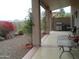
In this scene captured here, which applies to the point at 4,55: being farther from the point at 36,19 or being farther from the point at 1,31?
the point at 36,19

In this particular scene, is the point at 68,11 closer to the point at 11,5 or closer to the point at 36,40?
the point at 36,40

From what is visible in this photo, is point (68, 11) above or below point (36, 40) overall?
above

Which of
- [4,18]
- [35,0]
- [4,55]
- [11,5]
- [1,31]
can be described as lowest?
[4,55]

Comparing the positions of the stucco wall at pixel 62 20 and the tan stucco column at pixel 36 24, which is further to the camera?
the stucco wall at pixel 62 20

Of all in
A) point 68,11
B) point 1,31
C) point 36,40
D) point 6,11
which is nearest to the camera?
point 1,31

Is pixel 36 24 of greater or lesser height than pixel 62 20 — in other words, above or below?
below

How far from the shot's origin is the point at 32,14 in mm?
9406

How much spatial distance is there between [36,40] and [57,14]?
12.9 metres

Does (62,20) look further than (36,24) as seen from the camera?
Yes

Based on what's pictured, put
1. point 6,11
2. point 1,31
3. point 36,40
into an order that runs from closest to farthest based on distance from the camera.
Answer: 1. point 1,31
2. point 6,11
3. point 36,40

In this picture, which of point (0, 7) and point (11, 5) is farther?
point (11, 5)

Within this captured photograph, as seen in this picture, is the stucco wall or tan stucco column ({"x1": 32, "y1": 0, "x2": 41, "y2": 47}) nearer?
tan stucco column ({"x1": 32, "y1": 0, "x2": 41, "y2": 47})

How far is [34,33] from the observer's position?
31.0 ft

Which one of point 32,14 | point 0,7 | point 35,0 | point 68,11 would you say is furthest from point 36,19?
point 68,11
